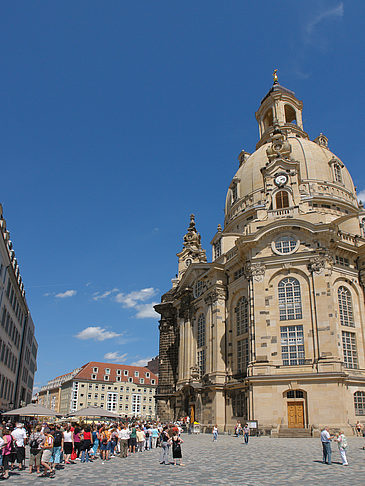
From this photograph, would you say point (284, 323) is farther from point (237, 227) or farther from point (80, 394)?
point (80, 394)

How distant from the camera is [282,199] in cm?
4841

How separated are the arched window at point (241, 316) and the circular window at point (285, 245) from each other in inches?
262

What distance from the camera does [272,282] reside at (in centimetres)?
4247

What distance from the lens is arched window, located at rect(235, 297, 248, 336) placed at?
44.7 metres

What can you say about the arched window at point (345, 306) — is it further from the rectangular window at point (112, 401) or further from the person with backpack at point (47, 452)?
the rectangular window at point (112, 401)

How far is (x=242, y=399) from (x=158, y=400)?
69.9 feet

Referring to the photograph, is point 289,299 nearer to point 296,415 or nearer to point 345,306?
point 345,306

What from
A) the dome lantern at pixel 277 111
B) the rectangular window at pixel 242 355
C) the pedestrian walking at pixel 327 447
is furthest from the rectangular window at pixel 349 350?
the dome lantern at pixel 277 111

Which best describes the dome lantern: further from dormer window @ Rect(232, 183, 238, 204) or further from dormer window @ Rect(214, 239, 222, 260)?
dormer window @ Rect(214, 239, 222, 260)

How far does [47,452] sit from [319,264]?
3083 centimetres

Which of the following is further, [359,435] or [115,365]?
[115,365]

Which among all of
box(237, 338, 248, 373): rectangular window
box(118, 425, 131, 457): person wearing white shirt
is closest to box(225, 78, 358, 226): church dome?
box(237, 338, 248, 373): rectangular window

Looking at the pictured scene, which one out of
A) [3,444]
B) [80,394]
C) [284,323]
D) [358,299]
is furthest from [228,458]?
[80,394]

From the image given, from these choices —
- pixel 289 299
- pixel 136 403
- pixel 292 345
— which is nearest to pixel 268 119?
pixel 289 299
